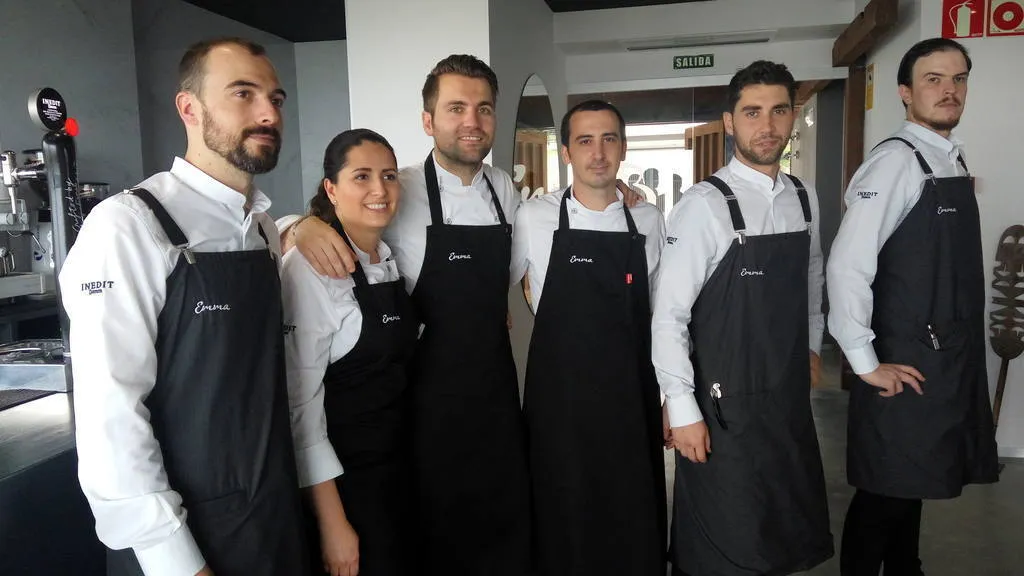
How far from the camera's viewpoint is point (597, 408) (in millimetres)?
2137

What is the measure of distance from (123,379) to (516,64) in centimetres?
325

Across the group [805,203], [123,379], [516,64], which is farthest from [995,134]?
[123,379]

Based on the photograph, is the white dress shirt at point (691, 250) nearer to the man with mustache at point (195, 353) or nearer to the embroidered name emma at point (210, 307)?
the man with mustache at point (195, 353)

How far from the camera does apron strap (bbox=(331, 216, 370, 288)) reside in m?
1.68

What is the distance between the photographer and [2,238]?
3.94 m

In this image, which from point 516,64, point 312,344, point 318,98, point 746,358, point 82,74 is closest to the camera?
point 312,344

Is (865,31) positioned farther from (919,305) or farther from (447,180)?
(447,180)

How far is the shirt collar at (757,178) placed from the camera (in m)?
1.99

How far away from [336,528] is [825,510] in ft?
4.48

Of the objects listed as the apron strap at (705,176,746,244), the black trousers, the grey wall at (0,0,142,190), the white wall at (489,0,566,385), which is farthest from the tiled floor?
the grey wall at (0,0,142,190)

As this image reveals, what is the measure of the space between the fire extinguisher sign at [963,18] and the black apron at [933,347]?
6.93 ft

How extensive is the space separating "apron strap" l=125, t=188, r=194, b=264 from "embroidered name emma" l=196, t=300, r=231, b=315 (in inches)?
3.0

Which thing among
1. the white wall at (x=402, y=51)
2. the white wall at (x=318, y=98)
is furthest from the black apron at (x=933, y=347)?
the white wall at (x=318, y=98)

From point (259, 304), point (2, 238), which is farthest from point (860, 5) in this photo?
point (2, 238)
